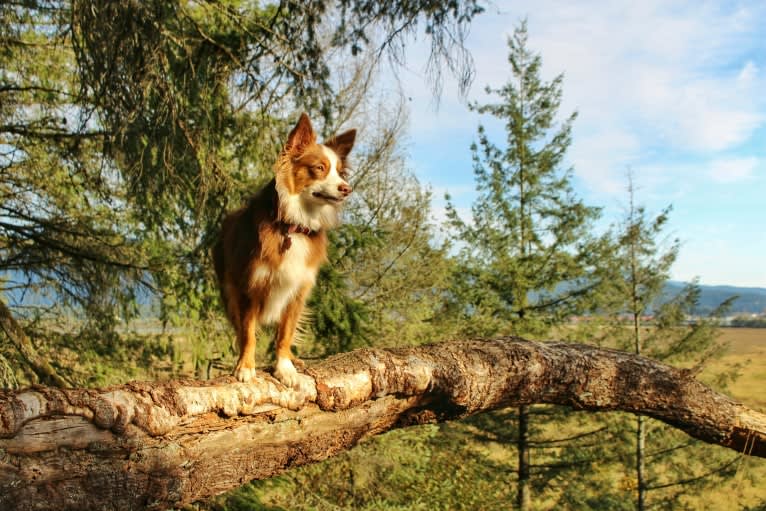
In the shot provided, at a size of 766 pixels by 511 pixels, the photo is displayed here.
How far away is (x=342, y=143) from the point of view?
3.56m

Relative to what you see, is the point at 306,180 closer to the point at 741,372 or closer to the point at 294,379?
the point at 294,379

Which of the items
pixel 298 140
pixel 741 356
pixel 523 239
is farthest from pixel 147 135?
pixel 741 356

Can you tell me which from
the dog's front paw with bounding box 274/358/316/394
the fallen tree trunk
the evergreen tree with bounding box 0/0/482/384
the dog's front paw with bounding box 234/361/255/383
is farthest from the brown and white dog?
the evergreen tree with bounding box 0/0/482/384

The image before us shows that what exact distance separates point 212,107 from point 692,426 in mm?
4688

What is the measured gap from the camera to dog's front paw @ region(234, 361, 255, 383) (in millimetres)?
2831

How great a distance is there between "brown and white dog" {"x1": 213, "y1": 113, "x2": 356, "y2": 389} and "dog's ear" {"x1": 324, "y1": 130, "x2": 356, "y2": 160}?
23 millimetres

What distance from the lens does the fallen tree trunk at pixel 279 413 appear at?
6.79 ft

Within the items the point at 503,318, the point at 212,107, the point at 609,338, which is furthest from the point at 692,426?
the point at 609,338

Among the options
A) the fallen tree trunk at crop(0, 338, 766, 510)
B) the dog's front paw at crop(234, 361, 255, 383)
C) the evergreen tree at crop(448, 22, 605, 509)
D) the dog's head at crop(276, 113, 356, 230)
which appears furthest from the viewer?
the evergreen tree at crop(448, 22, 605, 509)

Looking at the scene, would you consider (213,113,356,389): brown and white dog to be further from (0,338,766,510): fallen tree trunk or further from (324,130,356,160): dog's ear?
(0,338,766,510): fallen tree trunk

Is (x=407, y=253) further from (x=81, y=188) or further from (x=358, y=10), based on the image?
(x=358, y=10)

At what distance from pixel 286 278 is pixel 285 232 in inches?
10.3

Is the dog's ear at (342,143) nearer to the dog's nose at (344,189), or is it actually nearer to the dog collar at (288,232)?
the dog's nose at (344,189)

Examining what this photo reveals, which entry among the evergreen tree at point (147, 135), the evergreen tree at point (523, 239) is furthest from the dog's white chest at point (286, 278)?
the evergreen tree at point (523, 239)
